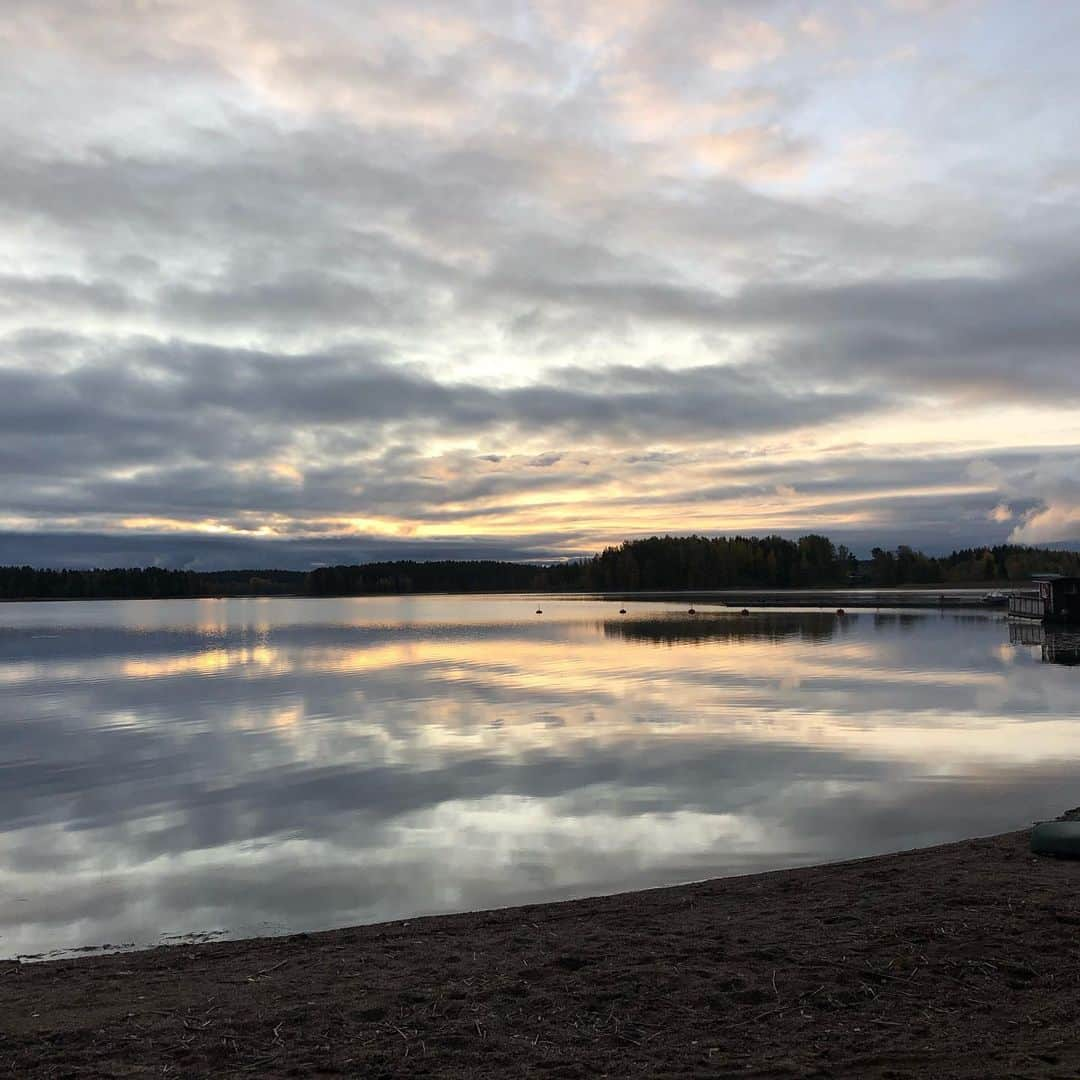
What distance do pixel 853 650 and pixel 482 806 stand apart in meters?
41.5

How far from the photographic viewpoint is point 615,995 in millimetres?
7930

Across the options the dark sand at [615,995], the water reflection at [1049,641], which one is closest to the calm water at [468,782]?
the dark sand at [615,995]

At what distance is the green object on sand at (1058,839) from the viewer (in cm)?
1216

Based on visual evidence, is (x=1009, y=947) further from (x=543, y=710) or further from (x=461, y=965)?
(x=543, y=710)

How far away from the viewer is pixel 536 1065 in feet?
21.8

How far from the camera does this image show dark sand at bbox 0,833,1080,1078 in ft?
21.9

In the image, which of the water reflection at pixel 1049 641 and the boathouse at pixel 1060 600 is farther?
the boathouse at pixel 1060 600

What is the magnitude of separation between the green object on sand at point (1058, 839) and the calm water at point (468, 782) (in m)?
2.31

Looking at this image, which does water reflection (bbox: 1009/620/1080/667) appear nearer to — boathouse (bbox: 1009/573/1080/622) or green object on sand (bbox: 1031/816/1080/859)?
boathouse (bbox: 1009/573/1080/622)

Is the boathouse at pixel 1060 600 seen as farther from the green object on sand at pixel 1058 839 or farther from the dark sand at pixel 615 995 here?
the dark sand at pixel 615 995

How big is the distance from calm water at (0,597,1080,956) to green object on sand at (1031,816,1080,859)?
231 cm

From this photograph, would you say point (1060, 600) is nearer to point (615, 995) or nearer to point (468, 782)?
point (468, 782)

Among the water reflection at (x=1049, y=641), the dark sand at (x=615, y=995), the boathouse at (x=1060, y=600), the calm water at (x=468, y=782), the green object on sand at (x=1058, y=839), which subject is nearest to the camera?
the dark sand at (x=615, y=995)

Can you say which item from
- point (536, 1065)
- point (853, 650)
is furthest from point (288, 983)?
point (853, 650)
